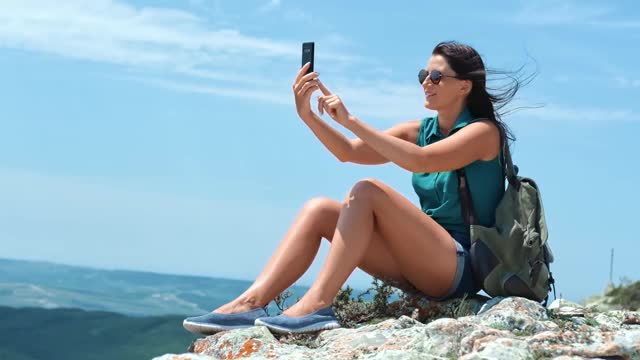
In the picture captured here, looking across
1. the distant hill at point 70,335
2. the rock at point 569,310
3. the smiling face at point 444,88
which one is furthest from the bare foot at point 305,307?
the distant hill at point 70,335

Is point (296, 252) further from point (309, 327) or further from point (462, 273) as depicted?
point (462, 273)

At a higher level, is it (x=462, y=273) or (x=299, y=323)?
(x=462, y=273)

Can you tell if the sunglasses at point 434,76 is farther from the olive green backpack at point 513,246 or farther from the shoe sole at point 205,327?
the shoe sole at point 205,327

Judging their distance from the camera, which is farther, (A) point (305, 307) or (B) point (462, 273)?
(B) point (462, 273)

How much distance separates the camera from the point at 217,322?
743 cm

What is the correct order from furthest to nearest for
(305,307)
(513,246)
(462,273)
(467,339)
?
(462,273) → (513,246) → (305,307) → (467,339)

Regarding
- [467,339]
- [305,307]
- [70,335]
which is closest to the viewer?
[467,339]

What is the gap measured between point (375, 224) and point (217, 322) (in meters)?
1.34

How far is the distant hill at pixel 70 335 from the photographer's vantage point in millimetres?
53562

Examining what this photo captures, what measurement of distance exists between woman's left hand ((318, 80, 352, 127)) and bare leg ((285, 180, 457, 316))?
0.47 m

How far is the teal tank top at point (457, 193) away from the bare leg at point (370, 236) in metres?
0.28

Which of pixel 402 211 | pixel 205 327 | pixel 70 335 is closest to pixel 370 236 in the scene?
pixel 402 211

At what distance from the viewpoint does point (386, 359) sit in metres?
6.19

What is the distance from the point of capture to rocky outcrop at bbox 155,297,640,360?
639 cm
